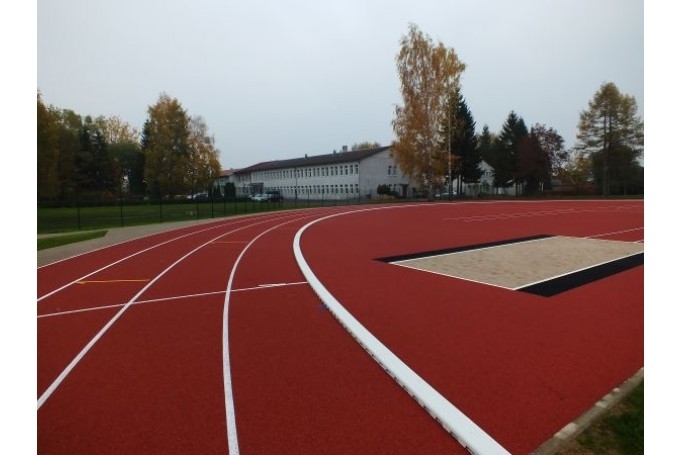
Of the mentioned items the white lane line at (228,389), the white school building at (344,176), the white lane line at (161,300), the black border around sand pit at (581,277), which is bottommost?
the white lane line at (228,389)

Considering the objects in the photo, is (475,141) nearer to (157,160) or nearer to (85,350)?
(157,160)

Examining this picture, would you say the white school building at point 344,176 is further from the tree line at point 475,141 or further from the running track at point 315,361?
the running track at point 315,361

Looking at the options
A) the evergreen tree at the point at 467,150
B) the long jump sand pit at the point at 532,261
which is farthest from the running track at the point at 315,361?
the evergreen tree at the point at 467,150

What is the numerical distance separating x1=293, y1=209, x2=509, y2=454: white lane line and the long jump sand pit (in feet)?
13.0

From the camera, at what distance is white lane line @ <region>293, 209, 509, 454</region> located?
327 centimetres

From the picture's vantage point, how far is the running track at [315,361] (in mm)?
3498

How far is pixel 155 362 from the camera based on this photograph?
499cm

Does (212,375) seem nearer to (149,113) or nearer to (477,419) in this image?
(477,419)

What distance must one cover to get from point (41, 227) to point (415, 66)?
127 feet

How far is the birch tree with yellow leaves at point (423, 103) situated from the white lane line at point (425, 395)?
4002 cm

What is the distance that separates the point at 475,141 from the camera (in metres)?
54.4

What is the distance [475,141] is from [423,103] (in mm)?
14045

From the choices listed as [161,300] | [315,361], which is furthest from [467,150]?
[315,361]

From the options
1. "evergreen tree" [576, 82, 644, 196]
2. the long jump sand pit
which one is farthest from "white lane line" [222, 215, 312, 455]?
"evergreen tree" [576, 82, 644, 196]
